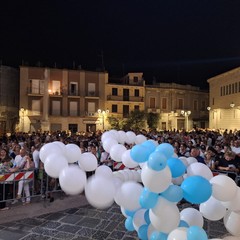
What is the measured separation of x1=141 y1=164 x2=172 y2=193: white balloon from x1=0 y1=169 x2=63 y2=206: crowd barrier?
438cm

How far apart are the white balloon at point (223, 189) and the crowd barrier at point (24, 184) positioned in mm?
4846

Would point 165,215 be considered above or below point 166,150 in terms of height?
below

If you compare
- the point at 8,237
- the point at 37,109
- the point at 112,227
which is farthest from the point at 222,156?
the point at 37,109

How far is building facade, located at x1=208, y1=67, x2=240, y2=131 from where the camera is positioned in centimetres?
2948

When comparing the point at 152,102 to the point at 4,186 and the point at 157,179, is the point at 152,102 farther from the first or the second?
the point at 157,179

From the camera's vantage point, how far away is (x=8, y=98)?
34344mm

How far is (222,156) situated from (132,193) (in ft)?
14.5

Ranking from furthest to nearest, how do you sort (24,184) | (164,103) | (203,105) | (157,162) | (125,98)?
(203,105)
(164,103)
(125,98)
(24,184)
(157,162)

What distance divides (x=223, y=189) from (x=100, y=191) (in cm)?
147

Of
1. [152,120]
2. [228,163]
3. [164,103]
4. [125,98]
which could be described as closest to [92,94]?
[125,98]

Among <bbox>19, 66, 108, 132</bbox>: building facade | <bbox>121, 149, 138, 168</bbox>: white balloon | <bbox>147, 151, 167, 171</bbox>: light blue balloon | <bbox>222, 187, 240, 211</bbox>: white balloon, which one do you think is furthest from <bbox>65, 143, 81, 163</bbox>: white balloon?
<bbox>19, 66, 108, 132</bbox>: building facade

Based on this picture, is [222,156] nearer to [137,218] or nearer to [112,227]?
[112,227]

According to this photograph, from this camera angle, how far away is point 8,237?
16.7 ft

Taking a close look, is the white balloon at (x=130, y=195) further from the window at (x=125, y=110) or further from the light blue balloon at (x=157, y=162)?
the window at (x=125, y=110)
